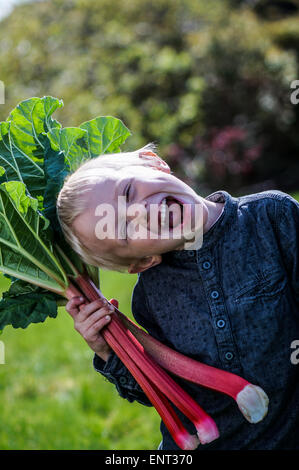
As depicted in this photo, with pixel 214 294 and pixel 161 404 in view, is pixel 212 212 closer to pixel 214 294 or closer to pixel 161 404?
pixel 214 294

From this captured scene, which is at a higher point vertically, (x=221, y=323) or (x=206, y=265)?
(x=206, y=265)

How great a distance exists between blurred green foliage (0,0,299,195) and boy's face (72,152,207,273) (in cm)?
712

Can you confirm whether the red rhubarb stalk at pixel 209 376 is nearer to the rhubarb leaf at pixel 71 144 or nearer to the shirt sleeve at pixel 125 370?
the shirt sleeve at pixel 125 370

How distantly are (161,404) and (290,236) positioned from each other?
70 centimetres

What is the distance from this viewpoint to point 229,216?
5.99ft

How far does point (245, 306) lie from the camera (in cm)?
175

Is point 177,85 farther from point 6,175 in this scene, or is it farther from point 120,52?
point 6,175

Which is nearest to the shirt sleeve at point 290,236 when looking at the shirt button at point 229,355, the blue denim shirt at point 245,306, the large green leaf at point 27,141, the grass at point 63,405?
the blue denim shirt at point 245,306

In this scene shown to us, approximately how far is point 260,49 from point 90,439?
755cm

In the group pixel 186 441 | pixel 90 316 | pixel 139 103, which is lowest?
pixel 186 441

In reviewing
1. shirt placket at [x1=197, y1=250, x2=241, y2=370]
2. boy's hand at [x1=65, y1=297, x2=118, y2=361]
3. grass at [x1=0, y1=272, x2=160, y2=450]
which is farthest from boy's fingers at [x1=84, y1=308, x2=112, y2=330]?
grass at [x1=0, y1=272, x2=160, y2=450]

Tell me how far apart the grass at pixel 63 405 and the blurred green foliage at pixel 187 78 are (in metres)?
4.62

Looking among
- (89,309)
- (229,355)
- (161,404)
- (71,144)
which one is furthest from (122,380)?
(71,144)

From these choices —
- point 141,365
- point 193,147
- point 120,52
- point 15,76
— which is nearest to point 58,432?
point 141,365
